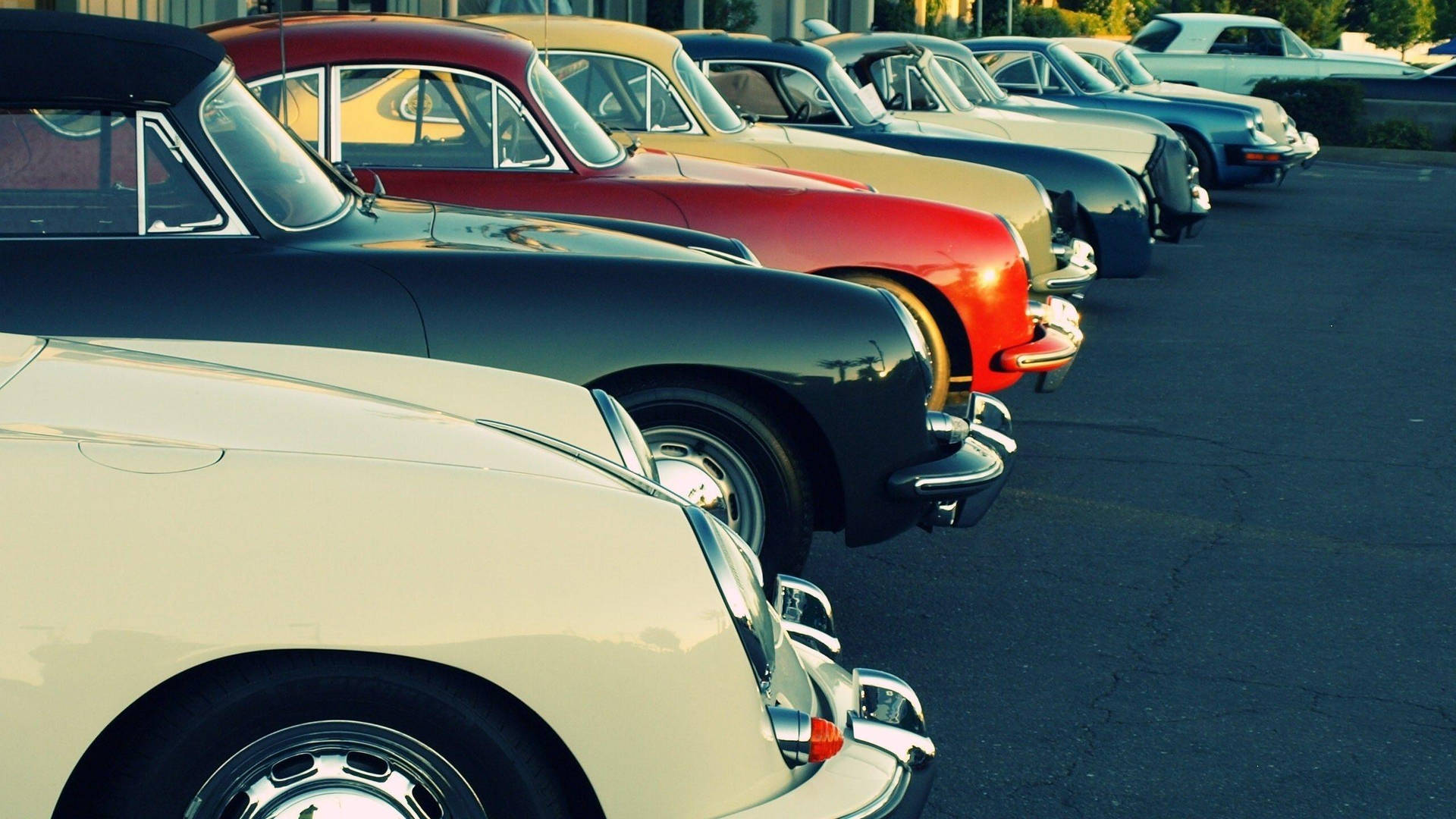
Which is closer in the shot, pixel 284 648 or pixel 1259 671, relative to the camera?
pixel 284 648

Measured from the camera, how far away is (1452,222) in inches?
669

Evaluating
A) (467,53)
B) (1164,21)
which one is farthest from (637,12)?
(467,53)

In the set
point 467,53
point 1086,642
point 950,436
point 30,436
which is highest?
point 467,53

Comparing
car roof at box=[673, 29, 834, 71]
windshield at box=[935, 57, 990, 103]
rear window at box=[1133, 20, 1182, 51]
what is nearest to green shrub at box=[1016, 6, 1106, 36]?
rear window at box=[1133, 20, 1182, 51]

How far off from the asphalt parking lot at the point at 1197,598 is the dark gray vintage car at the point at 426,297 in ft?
1.66

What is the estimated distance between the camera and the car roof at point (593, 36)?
8.73 m

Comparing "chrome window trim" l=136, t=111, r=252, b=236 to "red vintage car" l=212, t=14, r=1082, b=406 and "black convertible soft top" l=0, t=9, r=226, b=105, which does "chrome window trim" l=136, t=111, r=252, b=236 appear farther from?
"red vintage car" l=212, t=14, r=1082, b=406

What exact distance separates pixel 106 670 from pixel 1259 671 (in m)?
3.24

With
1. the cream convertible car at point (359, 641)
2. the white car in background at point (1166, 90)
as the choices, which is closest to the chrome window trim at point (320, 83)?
the cream convertible car at point (359, 641)

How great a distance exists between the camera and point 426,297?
168 inches

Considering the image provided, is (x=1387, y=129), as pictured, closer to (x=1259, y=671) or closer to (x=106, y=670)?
(x=1259, y=671)

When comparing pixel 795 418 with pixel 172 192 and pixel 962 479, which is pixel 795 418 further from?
pixel 172 192

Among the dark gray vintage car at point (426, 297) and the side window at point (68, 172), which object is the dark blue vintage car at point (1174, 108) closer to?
the dark gray vintage car at point (426, 297)

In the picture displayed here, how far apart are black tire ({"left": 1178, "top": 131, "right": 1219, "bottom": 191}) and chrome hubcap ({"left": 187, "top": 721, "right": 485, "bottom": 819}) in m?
16.2
